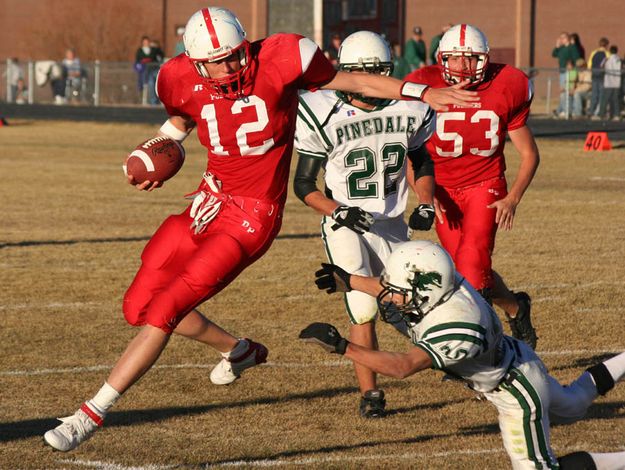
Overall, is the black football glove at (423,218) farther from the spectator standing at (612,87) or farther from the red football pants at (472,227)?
the spectator standing at (612,87)

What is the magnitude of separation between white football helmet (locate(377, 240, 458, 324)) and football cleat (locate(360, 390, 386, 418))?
4.97 feet

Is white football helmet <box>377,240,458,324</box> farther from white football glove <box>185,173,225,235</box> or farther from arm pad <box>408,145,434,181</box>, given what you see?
arm pad <box>408,145,434,181</box>

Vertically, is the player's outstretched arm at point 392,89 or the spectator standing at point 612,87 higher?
the player's outstretched arm at point 392,89

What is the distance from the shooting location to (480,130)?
800 cm

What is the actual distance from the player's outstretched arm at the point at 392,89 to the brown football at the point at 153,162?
2.95ft

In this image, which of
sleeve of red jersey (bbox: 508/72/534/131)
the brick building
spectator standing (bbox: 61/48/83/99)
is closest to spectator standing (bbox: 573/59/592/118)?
the brick building

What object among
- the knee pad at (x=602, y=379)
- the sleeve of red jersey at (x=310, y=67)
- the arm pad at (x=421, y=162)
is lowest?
the knee pad at (x=602, y=379)

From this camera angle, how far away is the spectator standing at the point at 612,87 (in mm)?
27312

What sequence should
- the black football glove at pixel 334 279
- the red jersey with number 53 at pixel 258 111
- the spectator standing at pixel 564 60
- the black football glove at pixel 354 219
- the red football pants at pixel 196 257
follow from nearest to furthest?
the black football glove at pixel 334 279, the red football pants at pixel 196 257, the red jersey with number 53 at pixel 258 111, the black football glove at pixel 354 219, the spectator standing at pixel 564 60

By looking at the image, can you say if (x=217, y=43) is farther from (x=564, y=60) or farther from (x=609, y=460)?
(x=564, y=60)

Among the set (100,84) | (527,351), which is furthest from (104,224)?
(100,84)

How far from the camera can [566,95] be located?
29.1m

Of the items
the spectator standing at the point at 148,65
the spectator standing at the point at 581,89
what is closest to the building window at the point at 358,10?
the spectator standing at the point at 148,65

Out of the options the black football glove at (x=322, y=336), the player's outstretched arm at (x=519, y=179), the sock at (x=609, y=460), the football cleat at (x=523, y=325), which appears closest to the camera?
the black football glove at (x=322, y=336)
